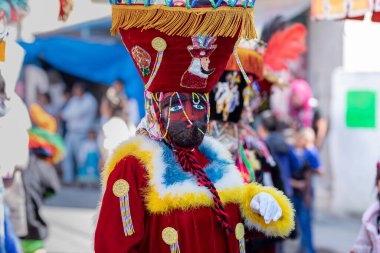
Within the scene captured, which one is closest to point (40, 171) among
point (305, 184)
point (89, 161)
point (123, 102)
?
point (305, 184)

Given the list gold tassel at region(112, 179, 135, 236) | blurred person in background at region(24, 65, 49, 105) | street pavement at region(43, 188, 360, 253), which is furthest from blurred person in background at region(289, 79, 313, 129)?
blurred person in background at region(24, 65, 49, 105)

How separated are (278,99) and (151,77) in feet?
31.6

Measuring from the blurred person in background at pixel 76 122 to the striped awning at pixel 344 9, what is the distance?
10101mm

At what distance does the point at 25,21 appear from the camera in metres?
5.34

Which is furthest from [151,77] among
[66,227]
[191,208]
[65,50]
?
[65,50]

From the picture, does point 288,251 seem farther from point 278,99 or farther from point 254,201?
point 254,201

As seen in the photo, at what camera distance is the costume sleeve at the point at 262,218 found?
391 cm

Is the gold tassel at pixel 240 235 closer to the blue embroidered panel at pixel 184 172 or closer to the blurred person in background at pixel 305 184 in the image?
the blue embroidered panel at pixel 184 172

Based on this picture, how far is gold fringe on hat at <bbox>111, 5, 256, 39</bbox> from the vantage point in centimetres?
354

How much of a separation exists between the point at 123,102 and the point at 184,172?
9.98 metres

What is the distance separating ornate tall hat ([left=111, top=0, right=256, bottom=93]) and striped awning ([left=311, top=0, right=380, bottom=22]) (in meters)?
1.79

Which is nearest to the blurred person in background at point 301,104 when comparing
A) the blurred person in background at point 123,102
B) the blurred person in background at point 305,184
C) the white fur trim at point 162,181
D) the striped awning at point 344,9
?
the blurred person in background at point 305,184

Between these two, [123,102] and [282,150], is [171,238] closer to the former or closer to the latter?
[282,150]

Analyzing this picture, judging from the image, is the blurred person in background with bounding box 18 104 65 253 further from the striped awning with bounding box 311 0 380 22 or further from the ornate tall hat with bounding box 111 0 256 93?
the ornate tall hat with bounding box 111 0 256 93
